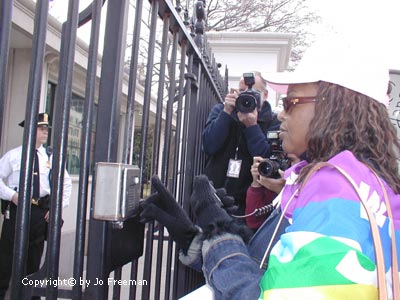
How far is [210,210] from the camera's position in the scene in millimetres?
1406

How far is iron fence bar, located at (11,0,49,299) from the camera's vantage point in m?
1.06

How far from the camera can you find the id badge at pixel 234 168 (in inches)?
109

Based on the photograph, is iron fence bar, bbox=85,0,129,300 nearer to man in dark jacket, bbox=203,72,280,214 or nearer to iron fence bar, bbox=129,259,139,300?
iron fence bar, bbox=129,259,139,300

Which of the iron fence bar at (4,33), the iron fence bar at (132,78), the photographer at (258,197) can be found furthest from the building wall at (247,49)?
the iron fence bar at (4,33)

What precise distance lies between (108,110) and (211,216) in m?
0.51

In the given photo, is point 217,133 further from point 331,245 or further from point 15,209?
point 15,209

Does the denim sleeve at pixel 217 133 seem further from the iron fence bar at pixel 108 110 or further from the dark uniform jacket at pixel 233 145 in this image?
the iron fence bar at pixel 108 110

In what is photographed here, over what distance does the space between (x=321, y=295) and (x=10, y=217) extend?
3938 millimetres

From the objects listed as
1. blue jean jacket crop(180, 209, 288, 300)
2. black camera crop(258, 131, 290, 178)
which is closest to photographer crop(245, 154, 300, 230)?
black camera crop(258, 131, 290, 178)

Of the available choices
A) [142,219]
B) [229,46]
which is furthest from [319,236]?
[229,46]

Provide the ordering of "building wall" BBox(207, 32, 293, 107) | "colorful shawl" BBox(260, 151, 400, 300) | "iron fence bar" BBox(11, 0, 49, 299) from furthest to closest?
1. "building wall" BBox(207, 32, 293, 107)
2. "iron fence bar" BBox(11, 0, 49, 299)
3. "colorful shawl" BBox(260, 151, 400, 300)

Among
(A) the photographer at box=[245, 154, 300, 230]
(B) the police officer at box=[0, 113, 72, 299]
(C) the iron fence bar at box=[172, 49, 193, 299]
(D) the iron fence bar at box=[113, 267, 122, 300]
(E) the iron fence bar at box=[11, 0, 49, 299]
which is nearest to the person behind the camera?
(E) the iron fence bar at box=[11, 0, 49, 299]

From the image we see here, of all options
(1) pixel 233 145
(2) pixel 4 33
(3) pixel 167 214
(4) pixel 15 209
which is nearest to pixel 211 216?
(3) pixel 167 214

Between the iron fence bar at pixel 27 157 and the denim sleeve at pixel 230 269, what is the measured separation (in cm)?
54
